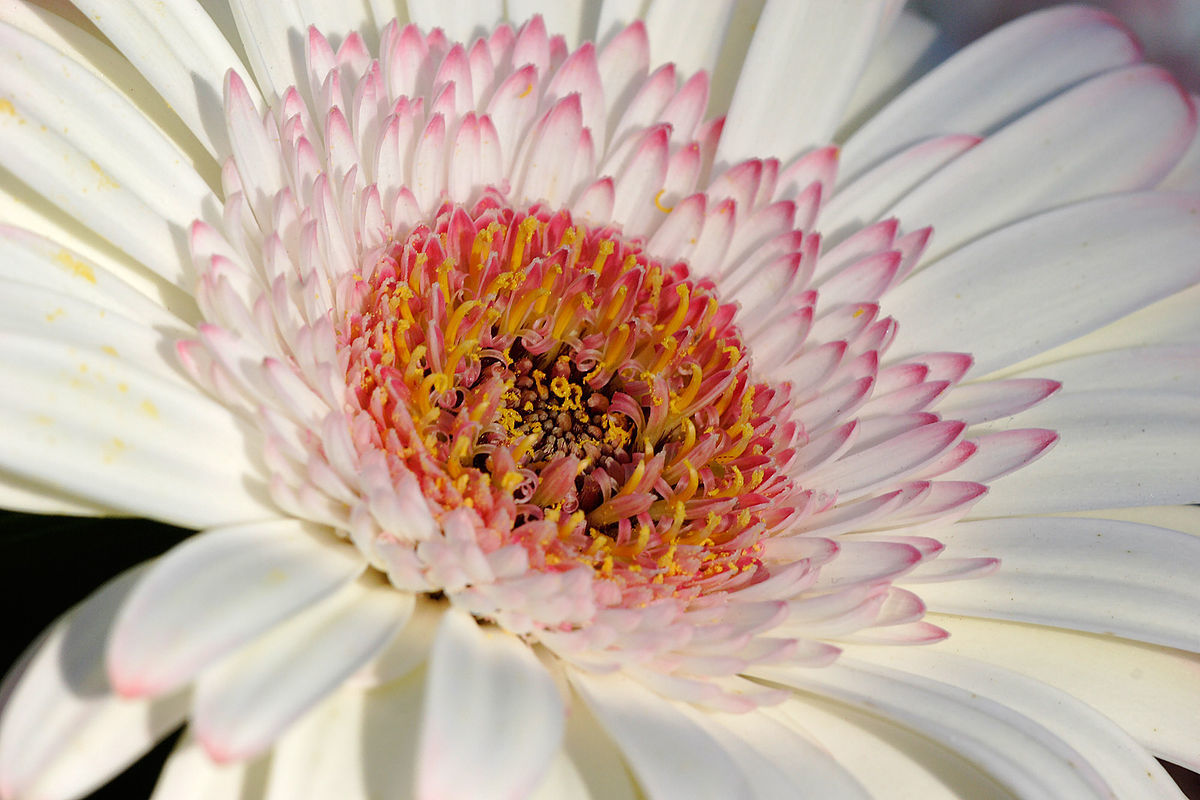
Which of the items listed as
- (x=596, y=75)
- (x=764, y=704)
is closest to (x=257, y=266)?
(x=596, y=75)

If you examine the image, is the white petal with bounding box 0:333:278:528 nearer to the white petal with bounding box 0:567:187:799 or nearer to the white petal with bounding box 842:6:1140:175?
the white petal with bounding box 0:567:187:799

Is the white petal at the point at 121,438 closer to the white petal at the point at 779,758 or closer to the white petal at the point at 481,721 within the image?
the white petal at the point at 481,721

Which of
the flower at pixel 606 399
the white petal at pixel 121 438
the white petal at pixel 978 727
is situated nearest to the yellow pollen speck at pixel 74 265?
the flower at pixel 606 399

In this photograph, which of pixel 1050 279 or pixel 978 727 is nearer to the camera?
pixel 978 727

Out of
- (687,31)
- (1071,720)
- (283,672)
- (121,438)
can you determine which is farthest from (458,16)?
→ (1071,720)

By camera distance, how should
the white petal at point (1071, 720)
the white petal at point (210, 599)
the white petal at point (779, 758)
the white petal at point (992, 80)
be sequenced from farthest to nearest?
the white petal at point (992, 80)
the white petal at point (1071, 720)
the white petal at point (779, 758)
the white petal at point (210, 599)

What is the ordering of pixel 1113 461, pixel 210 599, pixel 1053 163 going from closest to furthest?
1. pixel 210 599
2. pixel 1113 461
3. pixel 1053 163

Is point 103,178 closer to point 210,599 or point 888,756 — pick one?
point 210,599

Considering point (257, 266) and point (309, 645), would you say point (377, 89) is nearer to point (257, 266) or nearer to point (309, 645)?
point (257, 266)
